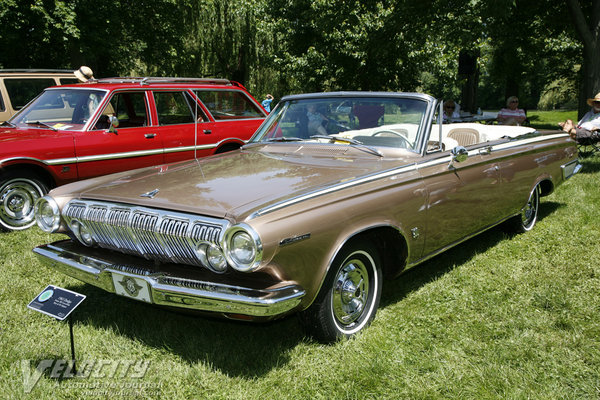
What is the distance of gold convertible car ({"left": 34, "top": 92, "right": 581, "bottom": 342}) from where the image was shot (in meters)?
2.63

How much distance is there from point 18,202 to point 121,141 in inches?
53.9

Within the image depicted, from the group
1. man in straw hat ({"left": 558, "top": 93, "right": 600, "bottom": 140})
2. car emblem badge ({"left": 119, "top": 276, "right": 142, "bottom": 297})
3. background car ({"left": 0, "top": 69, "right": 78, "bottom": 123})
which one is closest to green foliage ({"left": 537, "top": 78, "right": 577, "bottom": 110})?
man in straw hat ({"left": 558, "top": 93, "right": 600, "bottom": 140})

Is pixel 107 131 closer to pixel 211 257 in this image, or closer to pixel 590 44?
pixel 211 257

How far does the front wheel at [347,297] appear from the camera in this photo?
2.95 meters

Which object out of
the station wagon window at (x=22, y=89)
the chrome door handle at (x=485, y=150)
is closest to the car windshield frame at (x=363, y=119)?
the chrome door handle at (x=485, y=150)

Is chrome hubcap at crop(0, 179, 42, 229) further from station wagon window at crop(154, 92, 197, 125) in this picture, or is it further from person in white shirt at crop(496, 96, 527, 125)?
person in white shirt at crop(496, 96, 527, 125)

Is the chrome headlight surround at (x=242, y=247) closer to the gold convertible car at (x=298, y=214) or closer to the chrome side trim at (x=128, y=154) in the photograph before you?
the gold convertible car at (x=298, y=214)

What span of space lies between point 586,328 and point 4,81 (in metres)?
9.58

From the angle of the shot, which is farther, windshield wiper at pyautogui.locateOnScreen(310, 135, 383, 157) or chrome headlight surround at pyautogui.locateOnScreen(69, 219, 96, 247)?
windshield wiper at pyautogui.locateOnScreen(310, 135, 383, 157)

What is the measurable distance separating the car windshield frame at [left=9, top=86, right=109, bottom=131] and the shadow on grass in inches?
115

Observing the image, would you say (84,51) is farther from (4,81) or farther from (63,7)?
(4,81)

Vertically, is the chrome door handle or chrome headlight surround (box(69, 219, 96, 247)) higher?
the chrome door handle

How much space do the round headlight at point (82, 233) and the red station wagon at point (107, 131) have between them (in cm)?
269

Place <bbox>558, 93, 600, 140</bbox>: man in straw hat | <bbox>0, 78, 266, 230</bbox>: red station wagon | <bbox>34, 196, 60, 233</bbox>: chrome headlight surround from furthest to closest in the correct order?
1. <bbox>558, 93, 600, 140</bbox>: man in straw hat
2. <bbox>0, 78, 266, 230</bbox>: red station wagon
3. <bbox>34, 196, 60, 233</bbox>: chrome headlight surround
